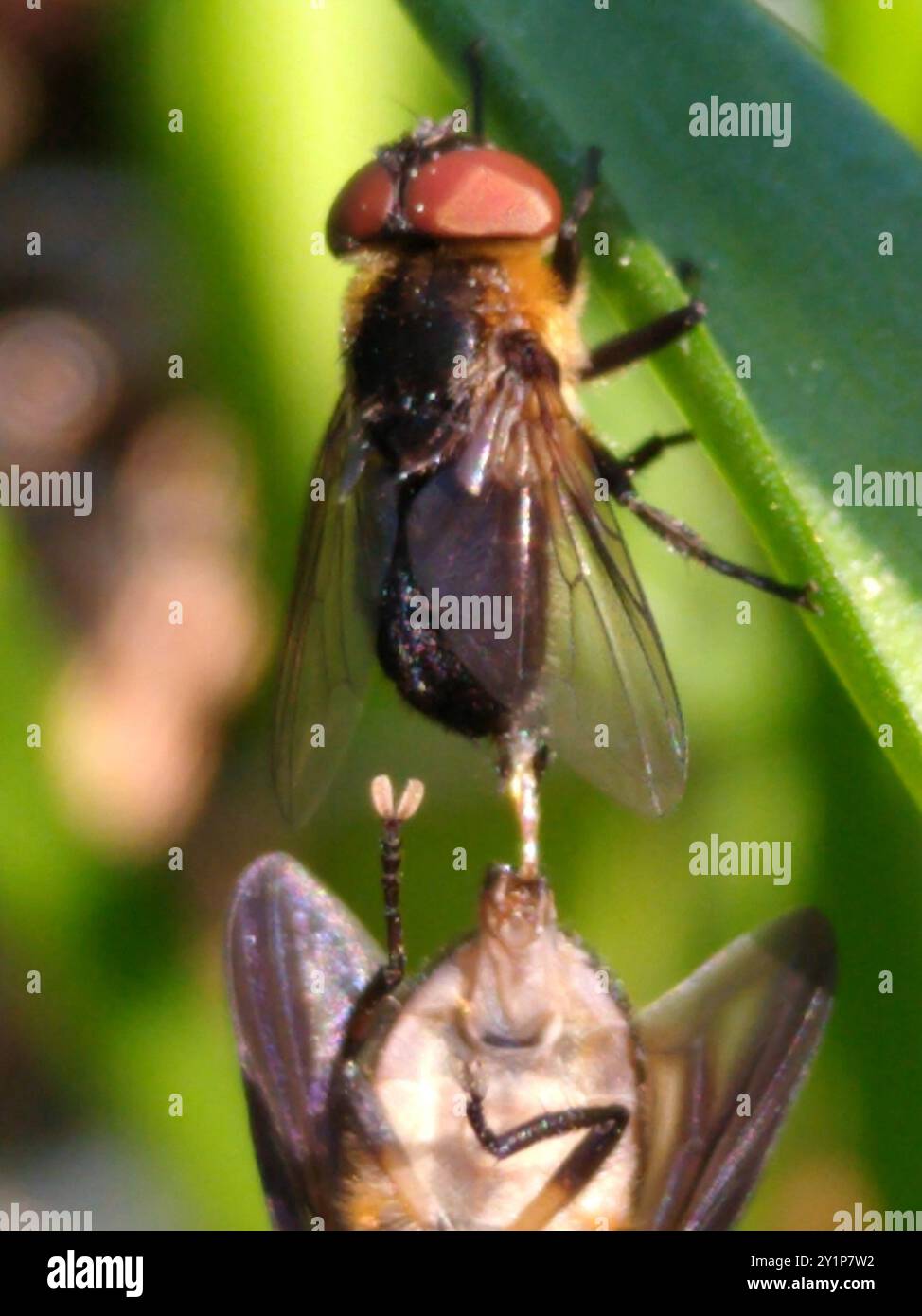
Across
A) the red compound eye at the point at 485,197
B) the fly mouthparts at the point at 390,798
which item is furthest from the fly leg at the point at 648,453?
the fly mouthparts at the point at 390,798

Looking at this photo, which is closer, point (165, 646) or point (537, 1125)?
point (537, 1125)

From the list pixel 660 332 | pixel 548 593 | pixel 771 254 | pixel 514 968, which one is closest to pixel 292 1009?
pixel 514 968

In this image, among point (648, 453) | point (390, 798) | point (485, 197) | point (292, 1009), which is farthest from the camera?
point (648, 453)

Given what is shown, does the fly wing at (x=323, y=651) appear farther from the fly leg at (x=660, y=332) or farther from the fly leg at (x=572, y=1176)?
the fly leg at (x=572, y=1176)

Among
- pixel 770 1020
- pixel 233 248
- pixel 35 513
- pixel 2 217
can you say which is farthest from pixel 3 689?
pixel 770 1020

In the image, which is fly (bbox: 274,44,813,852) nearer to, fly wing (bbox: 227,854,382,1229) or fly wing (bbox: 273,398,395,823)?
fly wing (bbox: 273,398,395,823)

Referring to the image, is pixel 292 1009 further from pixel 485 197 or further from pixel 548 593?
pixel 485 197
